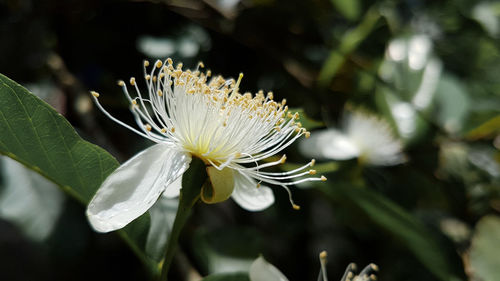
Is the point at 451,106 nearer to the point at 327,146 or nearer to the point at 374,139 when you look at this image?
the point at 374,139

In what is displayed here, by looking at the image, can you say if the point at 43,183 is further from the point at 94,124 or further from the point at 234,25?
the point at 234,25

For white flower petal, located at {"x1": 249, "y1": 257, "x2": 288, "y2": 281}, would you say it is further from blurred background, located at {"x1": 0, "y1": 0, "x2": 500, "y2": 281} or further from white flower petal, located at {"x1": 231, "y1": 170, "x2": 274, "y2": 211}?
blurred background, located at {"x1": 0, "y1": 0, "x2": 500, "y2": 281}

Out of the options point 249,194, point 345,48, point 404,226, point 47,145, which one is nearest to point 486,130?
point 345,48

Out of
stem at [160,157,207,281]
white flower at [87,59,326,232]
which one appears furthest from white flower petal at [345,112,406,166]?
stem at [160,157,207,281]

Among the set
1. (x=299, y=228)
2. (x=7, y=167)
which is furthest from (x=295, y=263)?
(x=7, y=167)

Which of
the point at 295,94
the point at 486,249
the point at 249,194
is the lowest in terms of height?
the point at 486,249

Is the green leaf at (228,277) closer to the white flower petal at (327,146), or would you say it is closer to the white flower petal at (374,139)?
the white flower petal at (327,146)
